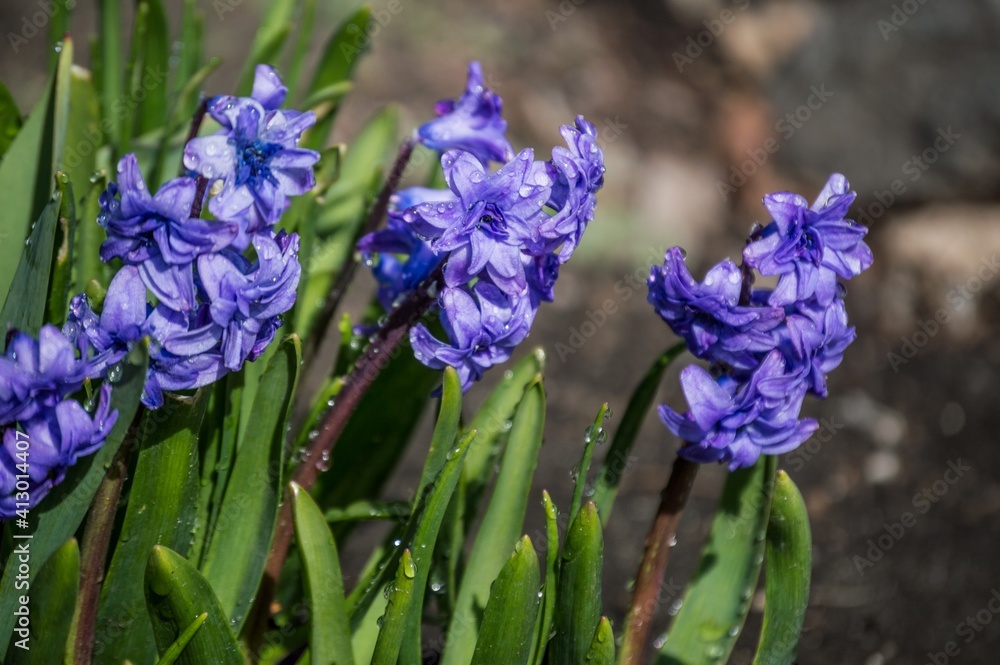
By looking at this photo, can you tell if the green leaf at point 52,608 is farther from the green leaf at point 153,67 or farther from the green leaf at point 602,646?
the green leaf at point 153,67

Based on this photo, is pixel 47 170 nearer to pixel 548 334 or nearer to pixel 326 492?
pixel 326 492

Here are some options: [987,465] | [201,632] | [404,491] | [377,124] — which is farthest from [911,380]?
[201,632]

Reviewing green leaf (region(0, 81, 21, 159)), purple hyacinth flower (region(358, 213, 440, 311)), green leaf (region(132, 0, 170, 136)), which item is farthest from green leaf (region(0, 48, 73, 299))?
purple hyacinth flower (region(358, 213, 440, 311))

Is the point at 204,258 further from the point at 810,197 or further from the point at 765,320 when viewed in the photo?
the point at 810,197

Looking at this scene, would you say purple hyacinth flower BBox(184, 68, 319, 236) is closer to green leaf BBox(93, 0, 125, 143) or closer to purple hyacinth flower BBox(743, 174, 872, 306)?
purple hyacinth flower BBox(743, 174, 872, 306)

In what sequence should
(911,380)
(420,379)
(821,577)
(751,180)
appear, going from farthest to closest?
(751,180)
(911,380)
(821,577)
(420,379)

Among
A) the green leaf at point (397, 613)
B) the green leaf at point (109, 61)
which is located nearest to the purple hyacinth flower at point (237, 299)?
the green leaf at point (397, 613)

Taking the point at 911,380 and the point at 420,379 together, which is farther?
the point at 911,380
